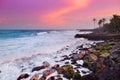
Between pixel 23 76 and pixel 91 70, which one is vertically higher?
pixel 91 70

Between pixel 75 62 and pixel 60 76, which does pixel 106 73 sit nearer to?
pixel 60 76

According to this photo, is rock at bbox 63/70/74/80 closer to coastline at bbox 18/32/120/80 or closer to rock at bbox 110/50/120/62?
coastline at bbox 18/32/120/80

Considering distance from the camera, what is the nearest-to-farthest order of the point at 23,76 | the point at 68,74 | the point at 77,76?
the point at 77,76 → the point at 68,74 → the point at 23,76

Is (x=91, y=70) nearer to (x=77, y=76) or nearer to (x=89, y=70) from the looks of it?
(x=89, y=70)

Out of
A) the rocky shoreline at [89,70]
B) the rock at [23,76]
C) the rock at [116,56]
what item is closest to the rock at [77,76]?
the rocky shoreline at [89,70]

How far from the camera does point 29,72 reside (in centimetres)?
2008

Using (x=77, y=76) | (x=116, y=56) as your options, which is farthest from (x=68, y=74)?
(x=116, y=56)

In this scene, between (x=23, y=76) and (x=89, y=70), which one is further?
(x=89, y=70)

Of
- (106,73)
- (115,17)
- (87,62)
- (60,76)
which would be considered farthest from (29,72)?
(115,17)

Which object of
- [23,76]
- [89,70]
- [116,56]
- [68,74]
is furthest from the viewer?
[89,70]

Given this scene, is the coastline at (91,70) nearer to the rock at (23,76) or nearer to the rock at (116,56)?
the rock at (116,56)

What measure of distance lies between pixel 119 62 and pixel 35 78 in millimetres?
7218

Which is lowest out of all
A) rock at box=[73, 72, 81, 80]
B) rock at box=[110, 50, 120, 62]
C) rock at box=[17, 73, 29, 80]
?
rock at box=[17, 73, 29, 80]

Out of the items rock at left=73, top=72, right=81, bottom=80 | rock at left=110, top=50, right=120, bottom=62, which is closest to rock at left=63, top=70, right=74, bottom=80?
rock at left=73, top=72, right=81, bottom=80
